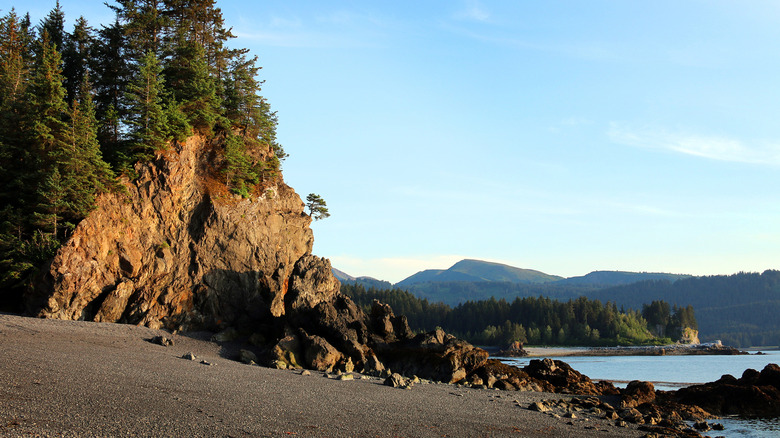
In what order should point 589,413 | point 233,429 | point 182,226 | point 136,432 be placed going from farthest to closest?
point 182,226, point 589,413, point 233,429, point 136,432

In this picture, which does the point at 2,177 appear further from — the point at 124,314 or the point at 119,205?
the point at 124,314

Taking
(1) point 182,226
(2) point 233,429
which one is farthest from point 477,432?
(1) point 182,226

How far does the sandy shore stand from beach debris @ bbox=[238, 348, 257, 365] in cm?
280

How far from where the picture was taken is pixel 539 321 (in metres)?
153

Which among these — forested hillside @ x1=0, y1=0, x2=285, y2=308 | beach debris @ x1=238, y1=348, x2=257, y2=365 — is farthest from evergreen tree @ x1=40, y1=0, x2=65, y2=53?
beach debris @ x1=238, y1=348, x2=257, y2=365

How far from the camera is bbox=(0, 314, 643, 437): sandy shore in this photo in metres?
13.0

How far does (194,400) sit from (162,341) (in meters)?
16.1

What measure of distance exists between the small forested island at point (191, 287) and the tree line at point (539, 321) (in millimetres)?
99119

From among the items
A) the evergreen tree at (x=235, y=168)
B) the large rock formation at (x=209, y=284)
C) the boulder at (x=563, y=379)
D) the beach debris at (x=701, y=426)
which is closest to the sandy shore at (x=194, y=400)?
the large rock formation at (x=209, y=284)

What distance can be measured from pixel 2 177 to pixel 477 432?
126ft

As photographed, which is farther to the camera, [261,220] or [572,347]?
[572,347]

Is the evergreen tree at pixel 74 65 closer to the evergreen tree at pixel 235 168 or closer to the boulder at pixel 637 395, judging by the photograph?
the evergreen tree at pixel 235 168

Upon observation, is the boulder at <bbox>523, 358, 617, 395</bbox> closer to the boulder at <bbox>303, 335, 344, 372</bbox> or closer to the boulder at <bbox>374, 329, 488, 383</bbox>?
the boulder at <bbox>374, 329, 488, 383</bbox>

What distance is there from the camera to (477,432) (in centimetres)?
1705
